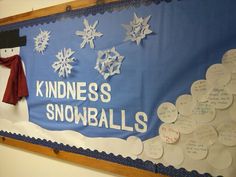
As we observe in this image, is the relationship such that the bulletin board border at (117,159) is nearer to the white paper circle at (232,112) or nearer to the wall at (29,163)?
the wall at (29,163)

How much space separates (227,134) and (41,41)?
50.8 inches

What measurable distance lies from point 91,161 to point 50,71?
64 cm

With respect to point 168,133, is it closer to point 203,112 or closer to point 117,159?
point 203,112

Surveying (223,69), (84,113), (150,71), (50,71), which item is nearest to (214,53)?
(223,69)

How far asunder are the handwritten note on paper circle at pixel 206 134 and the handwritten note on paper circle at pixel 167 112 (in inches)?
4.8

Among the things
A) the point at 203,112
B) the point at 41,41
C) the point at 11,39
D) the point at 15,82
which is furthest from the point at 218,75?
the point at 11,39

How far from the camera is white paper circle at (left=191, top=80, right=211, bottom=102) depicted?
112 centimetres

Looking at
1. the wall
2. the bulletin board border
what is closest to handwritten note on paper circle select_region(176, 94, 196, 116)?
the bulletin board border

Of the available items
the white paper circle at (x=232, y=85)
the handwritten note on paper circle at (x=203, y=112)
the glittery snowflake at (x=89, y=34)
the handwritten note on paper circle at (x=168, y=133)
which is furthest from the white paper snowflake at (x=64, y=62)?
the white paper circle at (x=232, y=85)

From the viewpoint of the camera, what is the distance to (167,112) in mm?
1223

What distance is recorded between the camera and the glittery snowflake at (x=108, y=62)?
1.38 metres

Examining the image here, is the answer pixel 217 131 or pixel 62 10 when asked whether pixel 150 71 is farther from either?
pixel 62 10

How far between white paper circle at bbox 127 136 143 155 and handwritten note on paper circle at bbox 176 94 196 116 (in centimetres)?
28

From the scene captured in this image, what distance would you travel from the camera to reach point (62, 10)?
1.62 meters
